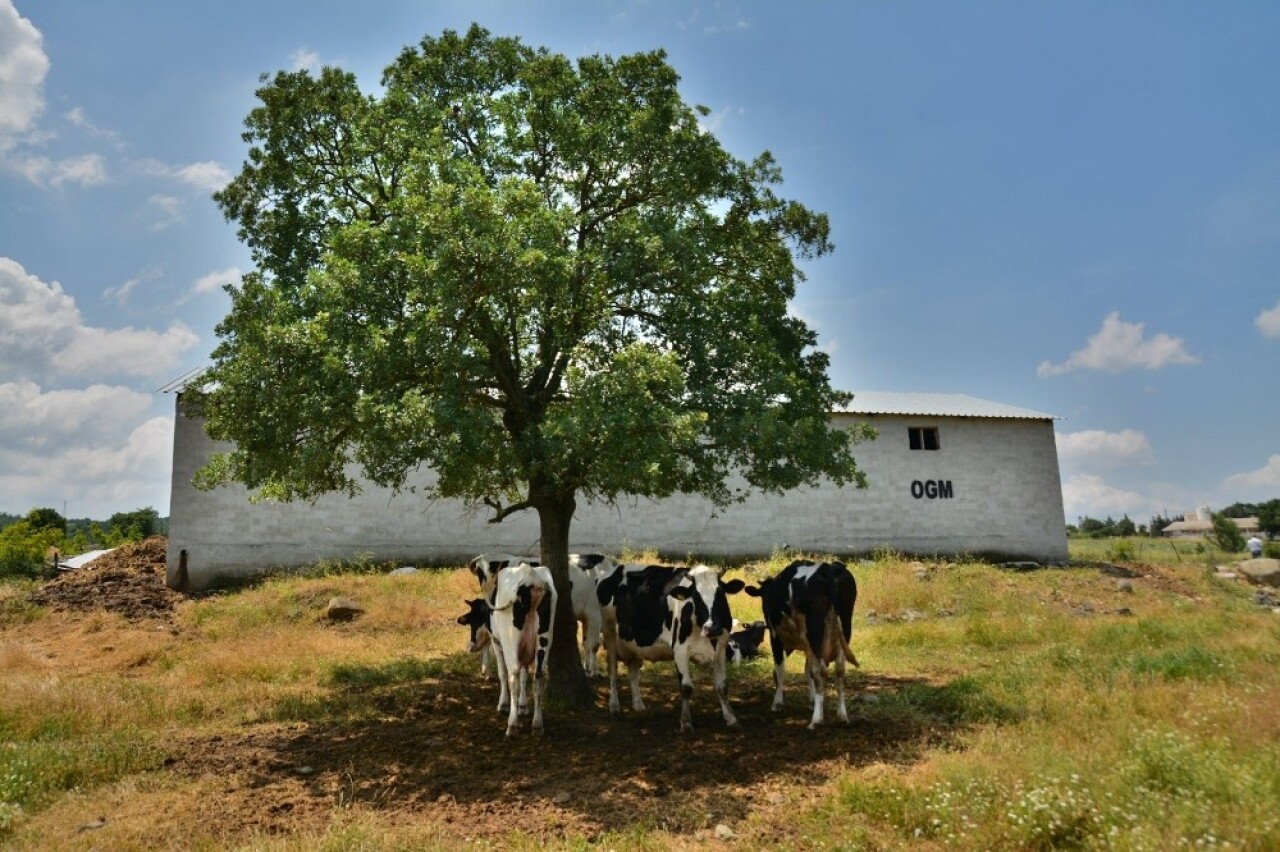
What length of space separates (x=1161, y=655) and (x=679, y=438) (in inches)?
291

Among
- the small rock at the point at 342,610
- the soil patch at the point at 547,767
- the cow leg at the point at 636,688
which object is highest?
the small rock at the point at 342,610

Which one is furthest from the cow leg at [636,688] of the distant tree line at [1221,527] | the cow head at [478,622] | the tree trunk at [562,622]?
the distant tree line at [1221,527]

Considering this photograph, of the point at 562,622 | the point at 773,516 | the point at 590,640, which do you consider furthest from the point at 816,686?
the point at 773,516

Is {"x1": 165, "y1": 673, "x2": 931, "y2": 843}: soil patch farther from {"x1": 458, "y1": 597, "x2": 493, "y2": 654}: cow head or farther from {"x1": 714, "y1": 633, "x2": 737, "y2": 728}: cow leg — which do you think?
{"x1": 458, "y1": 597, "x2": 493, "y2": 654}: cow head

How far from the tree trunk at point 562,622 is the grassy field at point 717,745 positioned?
Answer: 1.70 feet

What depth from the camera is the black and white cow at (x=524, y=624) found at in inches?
374

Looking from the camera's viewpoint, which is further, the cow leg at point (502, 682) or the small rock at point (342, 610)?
the small rock at point (342, 610)

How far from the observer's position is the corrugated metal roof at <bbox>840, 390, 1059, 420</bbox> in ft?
91.9

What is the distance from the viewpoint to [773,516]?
25.9 m

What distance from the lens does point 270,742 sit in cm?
936

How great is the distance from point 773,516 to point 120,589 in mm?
18550

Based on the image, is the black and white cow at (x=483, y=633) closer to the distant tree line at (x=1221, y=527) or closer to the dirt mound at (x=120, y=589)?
the dirt mound at (x=120, y=589)

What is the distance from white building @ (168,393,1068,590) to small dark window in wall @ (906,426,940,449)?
0.04 metres

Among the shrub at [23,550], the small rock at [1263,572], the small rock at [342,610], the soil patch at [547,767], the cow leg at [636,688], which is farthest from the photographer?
the shrub at [23,550]
